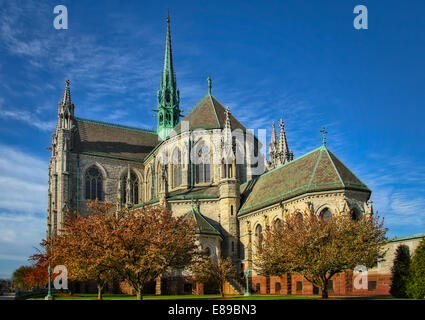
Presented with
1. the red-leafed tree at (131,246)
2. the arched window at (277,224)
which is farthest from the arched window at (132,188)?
the red-leafed tree at (131,246)

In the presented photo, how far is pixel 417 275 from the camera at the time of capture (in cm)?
2955

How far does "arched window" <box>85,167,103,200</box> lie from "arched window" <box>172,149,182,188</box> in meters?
12.2

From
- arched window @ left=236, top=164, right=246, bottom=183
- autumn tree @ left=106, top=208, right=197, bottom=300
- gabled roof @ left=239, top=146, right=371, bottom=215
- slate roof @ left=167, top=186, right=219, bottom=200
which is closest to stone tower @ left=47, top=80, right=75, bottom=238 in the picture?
slate roof @ left=167, top=186, right=219, bottom=200

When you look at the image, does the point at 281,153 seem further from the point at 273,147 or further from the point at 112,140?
the point at 112,140

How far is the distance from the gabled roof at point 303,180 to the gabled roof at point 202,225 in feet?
12.4

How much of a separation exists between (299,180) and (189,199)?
14675 mm

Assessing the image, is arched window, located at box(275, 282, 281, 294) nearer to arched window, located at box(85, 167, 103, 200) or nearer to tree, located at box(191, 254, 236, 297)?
tree, located at box(191, 254, 236, 297)

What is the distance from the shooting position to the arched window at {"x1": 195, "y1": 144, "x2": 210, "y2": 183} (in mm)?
58000

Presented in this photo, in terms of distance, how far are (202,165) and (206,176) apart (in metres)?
1.56

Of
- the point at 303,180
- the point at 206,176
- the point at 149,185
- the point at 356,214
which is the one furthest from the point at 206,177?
the point at 356,214

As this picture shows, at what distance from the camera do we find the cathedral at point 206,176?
Answer: 40.7 m

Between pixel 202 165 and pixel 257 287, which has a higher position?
pixel 202 165

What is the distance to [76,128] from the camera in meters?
68.6
